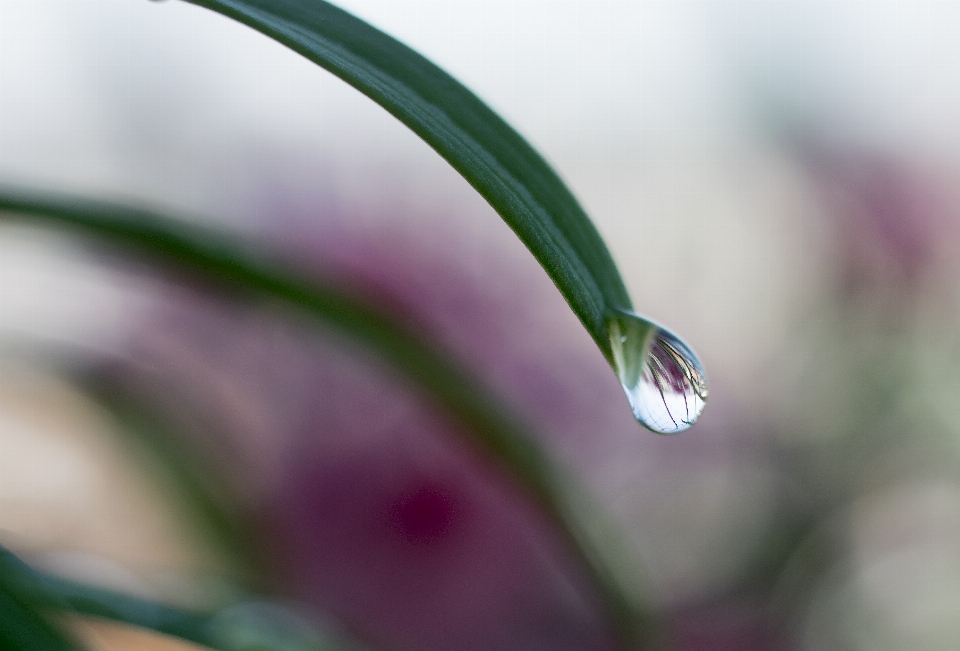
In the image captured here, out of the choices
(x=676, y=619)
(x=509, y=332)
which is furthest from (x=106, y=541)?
(x=676, y=619)

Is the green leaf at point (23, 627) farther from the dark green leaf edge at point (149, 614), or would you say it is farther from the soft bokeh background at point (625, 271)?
the soft bokeh background at point (625, 271)

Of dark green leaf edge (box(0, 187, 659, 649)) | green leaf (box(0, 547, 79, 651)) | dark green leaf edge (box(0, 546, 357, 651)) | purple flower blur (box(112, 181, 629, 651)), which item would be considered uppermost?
purple flower blur (box(112, 181, 629, 651))

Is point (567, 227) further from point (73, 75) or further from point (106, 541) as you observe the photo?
point (73, 75)

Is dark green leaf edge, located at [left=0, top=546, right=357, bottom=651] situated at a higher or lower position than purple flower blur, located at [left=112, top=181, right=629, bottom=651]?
lower

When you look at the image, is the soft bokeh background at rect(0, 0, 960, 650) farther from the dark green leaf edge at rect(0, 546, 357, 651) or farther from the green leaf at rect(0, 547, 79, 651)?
the green leaf at rect(0, 547, 79, 651)

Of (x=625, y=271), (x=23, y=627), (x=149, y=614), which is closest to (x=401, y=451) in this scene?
(x=625, y=271)

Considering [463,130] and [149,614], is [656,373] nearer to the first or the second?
[463,130]

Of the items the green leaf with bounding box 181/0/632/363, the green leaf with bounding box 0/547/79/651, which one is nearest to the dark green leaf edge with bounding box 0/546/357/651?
the green leaf with bounding box 0/547/79/651
